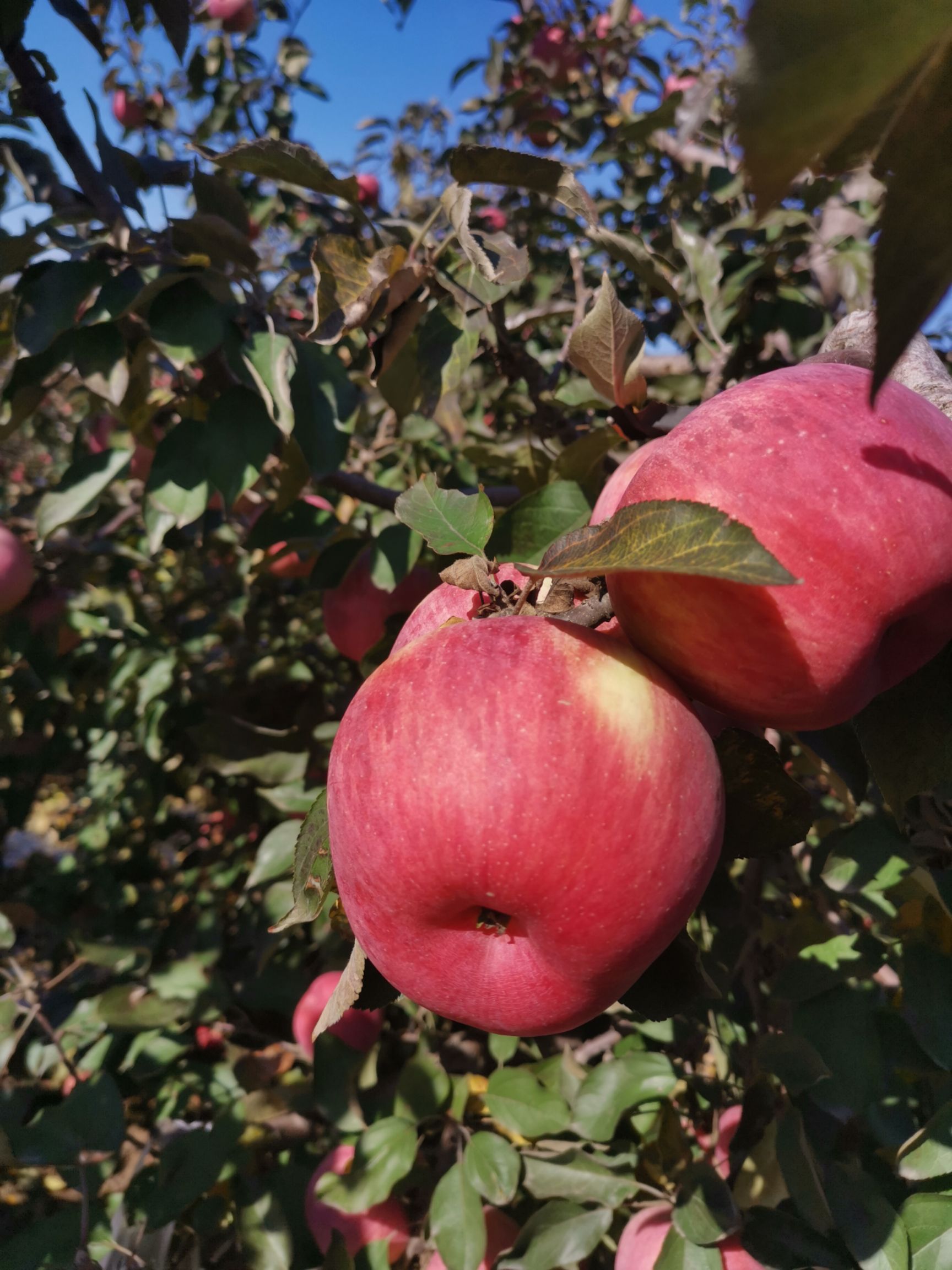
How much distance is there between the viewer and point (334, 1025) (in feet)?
4.40

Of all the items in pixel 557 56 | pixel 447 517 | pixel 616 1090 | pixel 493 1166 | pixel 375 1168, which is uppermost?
pixel 557 56

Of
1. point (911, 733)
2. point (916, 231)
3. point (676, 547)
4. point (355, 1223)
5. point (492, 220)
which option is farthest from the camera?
point (492, 220)

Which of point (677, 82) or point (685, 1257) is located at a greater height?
point (677, 82)

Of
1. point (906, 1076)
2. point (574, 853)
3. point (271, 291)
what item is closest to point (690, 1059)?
point (906, 1076)

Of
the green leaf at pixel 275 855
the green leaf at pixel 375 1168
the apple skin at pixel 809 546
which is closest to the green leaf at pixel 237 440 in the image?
the green leaf at pixel 275 855

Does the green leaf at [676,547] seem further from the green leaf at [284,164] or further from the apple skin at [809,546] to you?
the green leaf at [284,164]

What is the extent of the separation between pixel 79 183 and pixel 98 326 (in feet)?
0.66

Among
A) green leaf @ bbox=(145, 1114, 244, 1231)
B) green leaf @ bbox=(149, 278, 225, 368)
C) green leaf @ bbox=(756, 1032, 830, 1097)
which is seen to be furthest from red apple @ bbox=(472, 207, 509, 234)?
green leaf @ bbox=(145, 1114, 244, 1231)

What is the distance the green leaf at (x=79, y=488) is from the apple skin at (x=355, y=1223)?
106 centimetres

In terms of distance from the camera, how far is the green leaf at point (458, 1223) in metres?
0.91

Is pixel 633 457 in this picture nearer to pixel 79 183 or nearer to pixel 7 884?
pixel 79 183

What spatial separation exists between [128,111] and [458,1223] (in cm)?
349

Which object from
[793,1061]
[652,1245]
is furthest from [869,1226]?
[652,1245]

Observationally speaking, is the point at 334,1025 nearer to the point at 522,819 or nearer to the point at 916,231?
the point at 522,819
